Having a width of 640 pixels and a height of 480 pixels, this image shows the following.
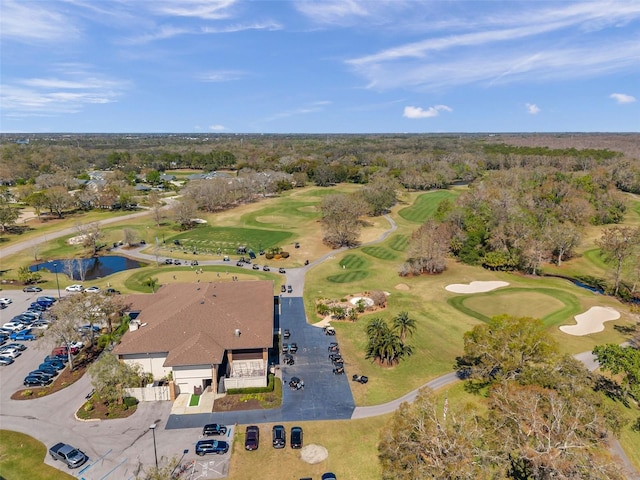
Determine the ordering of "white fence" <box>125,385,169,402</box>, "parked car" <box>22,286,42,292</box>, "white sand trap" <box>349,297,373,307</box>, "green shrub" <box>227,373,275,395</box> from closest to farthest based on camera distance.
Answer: "white fence" <box>125,385,169,402</box>, "green shrub" <box>227,373,275,395</box>, "white sand trap" <box>349,297,373,307</box>, "parked car" <box>22,286,42,292</box>

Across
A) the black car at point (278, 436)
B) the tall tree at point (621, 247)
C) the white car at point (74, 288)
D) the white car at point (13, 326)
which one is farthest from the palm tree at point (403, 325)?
the white car at point (74, 288)

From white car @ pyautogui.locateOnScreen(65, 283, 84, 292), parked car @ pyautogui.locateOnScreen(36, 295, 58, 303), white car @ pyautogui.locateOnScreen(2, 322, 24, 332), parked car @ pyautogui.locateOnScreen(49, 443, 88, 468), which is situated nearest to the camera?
parked car @ pyautogui.locateOnScreen(49, 443, 88, 468)

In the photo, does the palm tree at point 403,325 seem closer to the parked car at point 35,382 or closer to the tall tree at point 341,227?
the parked car at point 35,382

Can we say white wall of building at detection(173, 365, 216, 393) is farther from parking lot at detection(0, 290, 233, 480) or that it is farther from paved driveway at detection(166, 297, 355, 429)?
paved driveway at detection(166, 297, 355, 429)

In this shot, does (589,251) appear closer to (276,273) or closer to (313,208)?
(276,273)

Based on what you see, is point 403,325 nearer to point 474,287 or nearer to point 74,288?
point 474,287

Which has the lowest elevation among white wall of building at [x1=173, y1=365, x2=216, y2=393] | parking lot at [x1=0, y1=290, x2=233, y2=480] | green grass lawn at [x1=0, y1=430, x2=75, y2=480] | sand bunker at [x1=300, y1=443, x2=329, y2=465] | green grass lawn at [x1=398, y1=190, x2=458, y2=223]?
green grass lawn at [x1=0, y1=430, x2=75, y2=480]

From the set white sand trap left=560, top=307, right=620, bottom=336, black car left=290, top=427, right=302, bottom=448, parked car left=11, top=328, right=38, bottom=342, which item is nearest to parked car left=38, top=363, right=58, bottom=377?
parked car left=11, top=328, right=38, bottom=342

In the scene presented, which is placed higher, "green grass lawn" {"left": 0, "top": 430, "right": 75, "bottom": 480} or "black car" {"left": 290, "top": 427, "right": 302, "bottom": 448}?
"black car" {"left": 290, "top": 427, "right": 302, "bottom": 448}
